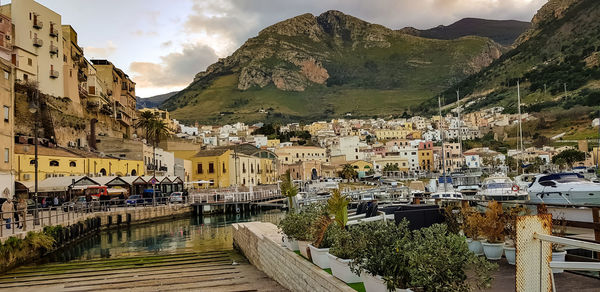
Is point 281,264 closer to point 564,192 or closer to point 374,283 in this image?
point 374,283

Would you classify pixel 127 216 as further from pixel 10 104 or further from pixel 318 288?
pixel 318 288

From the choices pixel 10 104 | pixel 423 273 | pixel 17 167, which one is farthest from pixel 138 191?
pixel 423 273

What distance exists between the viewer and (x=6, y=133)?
31562mm

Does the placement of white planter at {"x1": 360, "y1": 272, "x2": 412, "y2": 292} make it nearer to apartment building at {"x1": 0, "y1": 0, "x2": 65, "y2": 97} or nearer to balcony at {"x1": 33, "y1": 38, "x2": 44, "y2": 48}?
apartment building at {"x1": 0, "y1": 0, "x2": 65, "y2": 97}

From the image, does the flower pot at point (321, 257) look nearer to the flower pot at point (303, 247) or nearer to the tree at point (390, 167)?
the flower pot at point (303, 247)

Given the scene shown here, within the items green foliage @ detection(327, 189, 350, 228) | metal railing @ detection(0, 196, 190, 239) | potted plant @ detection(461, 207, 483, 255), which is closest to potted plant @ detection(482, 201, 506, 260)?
potted plant @ detection(461, 207, 483, 255)

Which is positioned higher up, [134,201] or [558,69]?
[558,69]

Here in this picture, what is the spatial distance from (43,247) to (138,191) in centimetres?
2725

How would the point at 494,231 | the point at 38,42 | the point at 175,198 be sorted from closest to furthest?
the point at 494,231 → the point at 175,198 → the point at 38,42

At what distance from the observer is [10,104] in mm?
32688

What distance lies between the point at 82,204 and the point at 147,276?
2321 centimetres

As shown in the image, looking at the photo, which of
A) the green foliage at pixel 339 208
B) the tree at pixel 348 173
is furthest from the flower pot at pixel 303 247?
the tree at pixel 348 173

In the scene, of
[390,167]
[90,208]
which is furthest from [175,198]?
[390,167]

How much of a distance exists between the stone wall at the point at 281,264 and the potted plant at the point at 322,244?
168 millimetres
